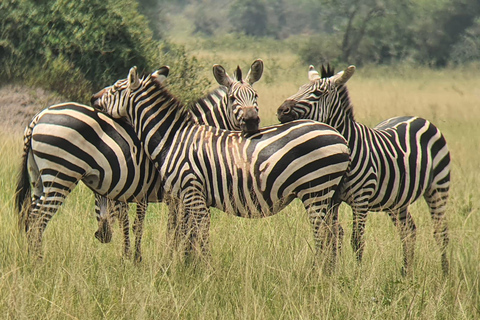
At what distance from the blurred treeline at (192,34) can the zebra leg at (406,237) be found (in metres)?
6.18

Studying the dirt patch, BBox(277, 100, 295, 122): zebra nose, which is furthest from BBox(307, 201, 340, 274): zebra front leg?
the dirt patch

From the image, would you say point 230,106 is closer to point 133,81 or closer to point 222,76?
point 222,76

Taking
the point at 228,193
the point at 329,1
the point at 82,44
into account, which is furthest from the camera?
the point at 329,1

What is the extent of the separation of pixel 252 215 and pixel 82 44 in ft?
23.1

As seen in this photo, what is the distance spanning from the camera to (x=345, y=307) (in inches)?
168

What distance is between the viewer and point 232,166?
5.03 meters

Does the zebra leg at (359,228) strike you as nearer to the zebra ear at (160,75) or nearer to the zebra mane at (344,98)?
the zebra mane at (344,98)

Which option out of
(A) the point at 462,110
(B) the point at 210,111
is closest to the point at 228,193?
(B) the point at 210,111

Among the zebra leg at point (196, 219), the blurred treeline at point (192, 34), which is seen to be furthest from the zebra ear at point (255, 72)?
the blurred treeline at point (192, 34)

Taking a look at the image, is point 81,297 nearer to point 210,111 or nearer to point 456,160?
point 210,111

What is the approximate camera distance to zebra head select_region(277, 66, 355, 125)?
17.2 ft

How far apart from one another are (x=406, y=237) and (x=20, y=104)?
23.1 ft

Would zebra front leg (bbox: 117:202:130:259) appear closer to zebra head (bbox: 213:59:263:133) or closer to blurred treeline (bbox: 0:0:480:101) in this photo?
zebra head (bbox: 213:59:263:133)

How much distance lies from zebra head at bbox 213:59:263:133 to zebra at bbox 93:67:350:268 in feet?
1.28
